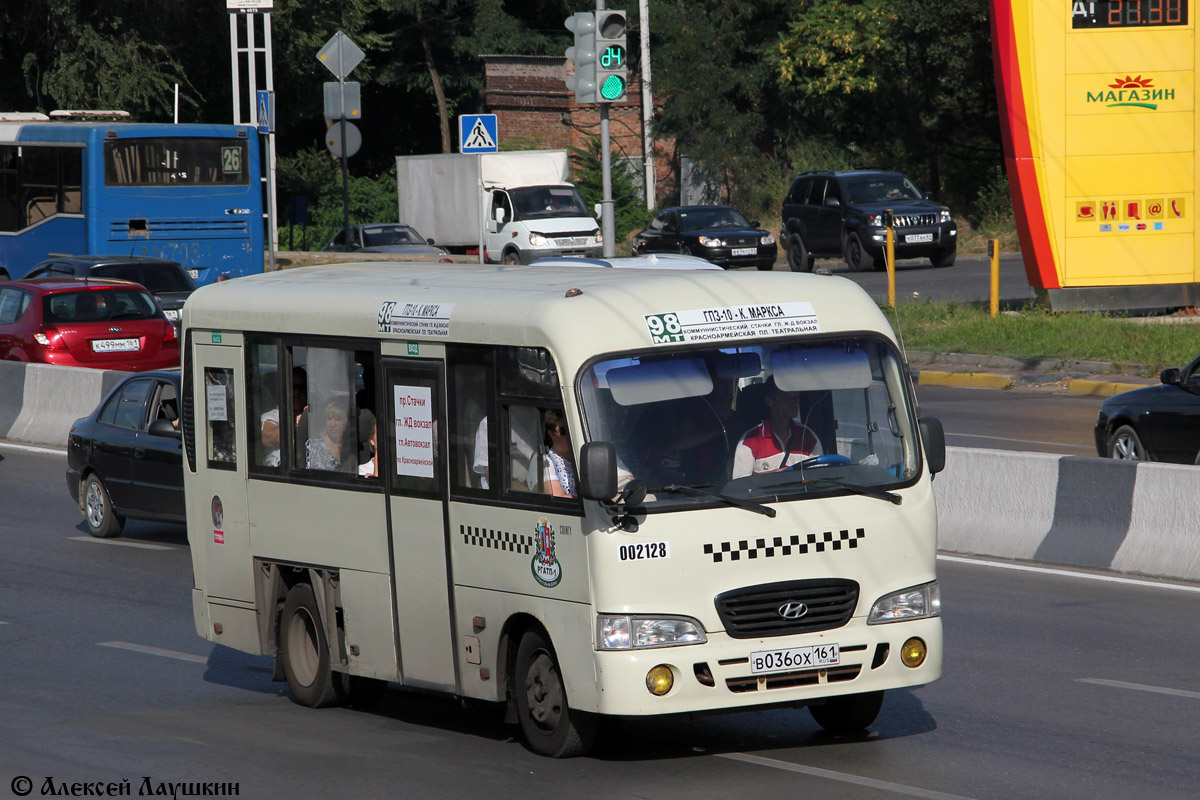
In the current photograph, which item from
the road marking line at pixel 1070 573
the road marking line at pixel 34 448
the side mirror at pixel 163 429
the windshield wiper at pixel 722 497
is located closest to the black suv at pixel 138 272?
the road marking line at pixel 34 448

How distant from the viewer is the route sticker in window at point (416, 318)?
814 cm

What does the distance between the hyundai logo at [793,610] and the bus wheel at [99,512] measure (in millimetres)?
9104

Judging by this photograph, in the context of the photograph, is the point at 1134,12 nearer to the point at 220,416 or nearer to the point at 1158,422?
the point at 1158,422

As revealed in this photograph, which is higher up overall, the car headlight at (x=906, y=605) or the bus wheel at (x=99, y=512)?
the car headlight at (x=906, y=605)

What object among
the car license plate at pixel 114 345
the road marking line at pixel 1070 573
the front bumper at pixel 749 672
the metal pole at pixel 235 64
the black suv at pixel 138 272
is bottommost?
the road marking line at pixel 1070 573

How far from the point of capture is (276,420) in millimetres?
9133

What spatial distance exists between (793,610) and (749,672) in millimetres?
317

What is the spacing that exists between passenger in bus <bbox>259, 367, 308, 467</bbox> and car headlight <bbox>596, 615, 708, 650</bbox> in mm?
2387

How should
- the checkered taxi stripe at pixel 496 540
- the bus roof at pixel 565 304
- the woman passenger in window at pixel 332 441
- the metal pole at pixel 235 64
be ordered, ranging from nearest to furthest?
the bus roof at pixel 565 304
the checkered taxi stripe at pixel 496 540
the woman passenger in window at pixel 332 441
the metal pole at pixel 235 64

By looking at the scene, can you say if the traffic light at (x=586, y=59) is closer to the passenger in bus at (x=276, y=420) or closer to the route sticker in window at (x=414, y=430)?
the passenger in bus at (x=276, y=420)

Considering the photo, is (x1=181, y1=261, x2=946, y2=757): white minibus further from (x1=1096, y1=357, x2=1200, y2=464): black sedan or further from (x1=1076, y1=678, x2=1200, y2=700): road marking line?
(x1=1096, y1=357, x2=1200, y2=464): black sedan

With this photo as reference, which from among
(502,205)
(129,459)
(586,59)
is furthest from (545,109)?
(129,459)

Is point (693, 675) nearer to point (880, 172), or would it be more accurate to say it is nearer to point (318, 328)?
point (318, 328)

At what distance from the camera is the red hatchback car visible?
75.7 feet
